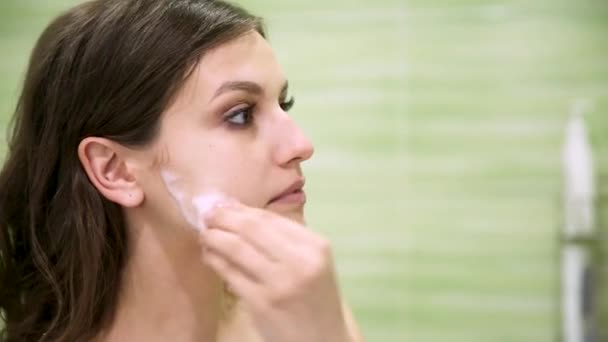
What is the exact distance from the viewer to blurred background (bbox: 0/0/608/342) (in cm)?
134

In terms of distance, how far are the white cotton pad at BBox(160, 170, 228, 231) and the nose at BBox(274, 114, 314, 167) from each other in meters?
0.09

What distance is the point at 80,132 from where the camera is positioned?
847 millimetres

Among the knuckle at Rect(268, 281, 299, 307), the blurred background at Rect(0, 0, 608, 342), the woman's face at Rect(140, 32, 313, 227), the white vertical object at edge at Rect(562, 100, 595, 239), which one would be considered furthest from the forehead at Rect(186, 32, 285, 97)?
the white vertical object at edge at Rect(562, 100, 595, 239)

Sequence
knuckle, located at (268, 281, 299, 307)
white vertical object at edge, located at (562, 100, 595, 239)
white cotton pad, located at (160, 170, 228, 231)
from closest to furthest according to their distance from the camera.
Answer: knuckle, located at (268, 281, 299, 307) → white cotton pad, located at (160, 170, 228, 231) → white vertical object at edge, located at (562, 100, 595, 239)

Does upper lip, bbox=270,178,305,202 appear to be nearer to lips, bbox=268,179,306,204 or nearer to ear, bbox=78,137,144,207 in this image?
lips, bbox=268,179,306,204

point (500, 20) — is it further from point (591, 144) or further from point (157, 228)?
point (157, 228)

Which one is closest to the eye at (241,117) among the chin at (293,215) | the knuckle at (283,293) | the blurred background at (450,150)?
the chin at (293,215)

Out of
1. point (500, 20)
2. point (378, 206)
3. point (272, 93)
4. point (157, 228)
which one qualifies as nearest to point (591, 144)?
point (500, 20)

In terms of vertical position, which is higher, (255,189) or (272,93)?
(272,93)

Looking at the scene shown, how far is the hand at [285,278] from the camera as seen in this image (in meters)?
0.65

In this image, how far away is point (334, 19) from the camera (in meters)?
1.45

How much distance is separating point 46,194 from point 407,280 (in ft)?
2.66

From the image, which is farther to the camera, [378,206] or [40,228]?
[378,206]

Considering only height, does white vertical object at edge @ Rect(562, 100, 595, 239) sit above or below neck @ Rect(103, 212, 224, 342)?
above
